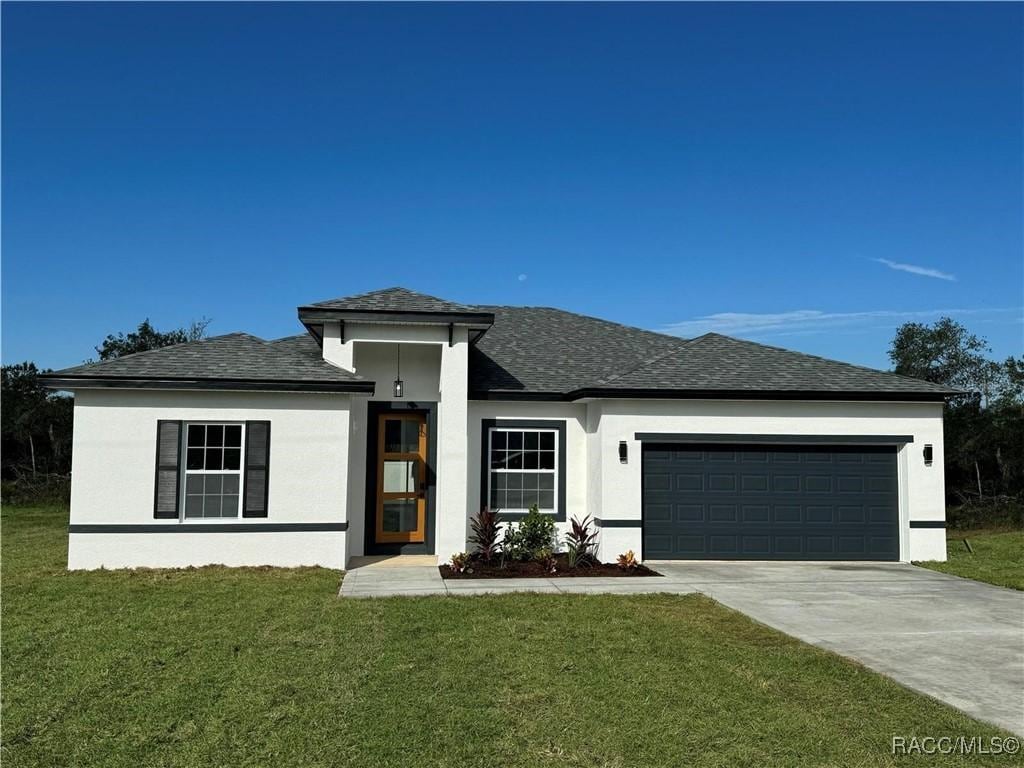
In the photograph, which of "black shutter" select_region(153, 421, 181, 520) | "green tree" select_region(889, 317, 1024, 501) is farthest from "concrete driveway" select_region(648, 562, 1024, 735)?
"green tree" select_region(889, 317, 1024, 501)

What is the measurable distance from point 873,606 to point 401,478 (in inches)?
323

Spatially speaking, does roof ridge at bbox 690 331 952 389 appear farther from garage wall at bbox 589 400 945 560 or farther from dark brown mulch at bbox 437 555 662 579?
dark brown mulch at bbox 437 555 662 579

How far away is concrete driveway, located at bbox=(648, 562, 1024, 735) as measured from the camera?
5910 mm

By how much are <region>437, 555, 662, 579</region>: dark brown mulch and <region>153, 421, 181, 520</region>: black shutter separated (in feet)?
14.6

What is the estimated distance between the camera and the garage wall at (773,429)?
12.6m

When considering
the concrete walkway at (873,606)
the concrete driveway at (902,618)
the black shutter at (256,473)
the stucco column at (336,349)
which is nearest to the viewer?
the concrete driveway at (902,618)

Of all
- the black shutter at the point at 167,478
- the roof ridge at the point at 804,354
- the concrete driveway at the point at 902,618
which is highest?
the roof ridge at the point at 804,354

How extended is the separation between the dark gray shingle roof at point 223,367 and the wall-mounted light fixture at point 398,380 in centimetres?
133

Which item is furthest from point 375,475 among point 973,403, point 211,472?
point 973,403

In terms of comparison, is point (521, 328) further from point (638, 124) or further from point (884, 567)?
point (884, 567)

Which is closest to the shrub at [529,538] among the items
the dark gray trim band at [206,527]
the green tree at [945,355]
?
the dark gray trim band at [206,527]

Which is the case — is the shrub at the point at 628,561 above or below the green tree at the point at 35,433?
below

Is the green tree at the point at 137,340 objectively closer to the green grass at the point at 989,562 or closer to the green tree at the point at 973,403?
the green grass at the point at 989,562

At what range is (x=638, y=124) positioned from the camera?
17.2m
